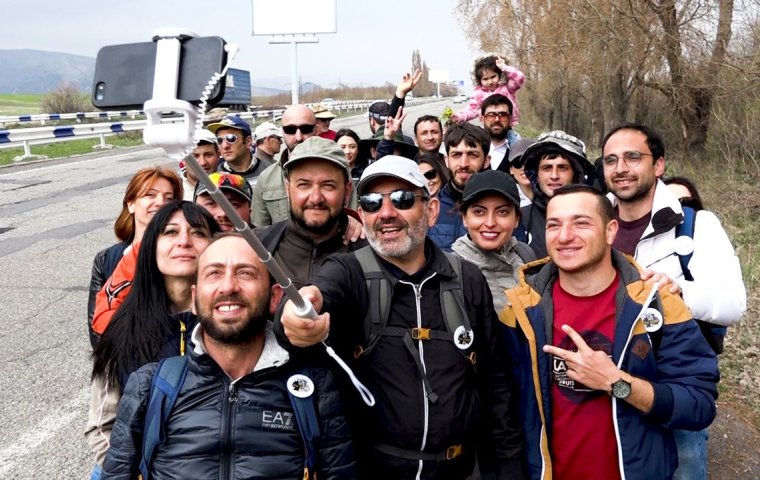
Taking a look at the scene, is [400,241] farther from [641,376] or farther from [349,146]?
[349,146]

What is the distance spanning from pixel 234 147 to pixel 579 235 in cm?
400

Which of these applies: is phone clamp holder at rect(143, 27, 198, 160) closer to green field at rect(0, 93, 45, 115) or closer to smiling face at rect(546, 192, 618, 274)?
smiling face at rect(546, 192, 618, 274)

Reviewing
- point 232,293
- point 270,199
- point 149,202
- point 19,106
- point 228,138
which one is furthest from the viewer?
point 19,106

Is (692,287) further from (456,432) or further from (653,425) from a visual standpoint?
(456,432)

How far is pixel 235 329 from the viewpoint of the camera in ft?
7.01

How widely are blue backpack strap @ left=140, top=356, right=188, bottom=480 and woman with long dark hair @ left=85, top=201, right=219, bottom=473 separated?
0.26m

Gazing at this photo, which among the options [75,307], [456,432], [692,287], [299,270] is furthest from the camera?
[75,307]

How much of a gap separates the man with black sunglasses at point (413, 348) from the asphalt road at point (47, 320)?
216 cm

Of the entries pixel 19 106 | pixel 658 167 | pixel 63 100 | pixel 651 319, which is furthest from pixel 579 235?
pixel 19 106

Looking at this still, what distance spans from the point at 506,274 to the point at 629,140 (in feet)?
3.08

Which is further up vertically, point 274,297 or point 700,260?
point 700,260

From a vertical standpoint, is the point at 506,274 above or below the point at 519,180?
below

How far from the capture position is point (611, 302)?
2318 mm

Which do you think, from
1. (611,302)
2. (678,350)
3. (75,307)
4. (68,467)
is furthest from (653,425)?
(75,307)
